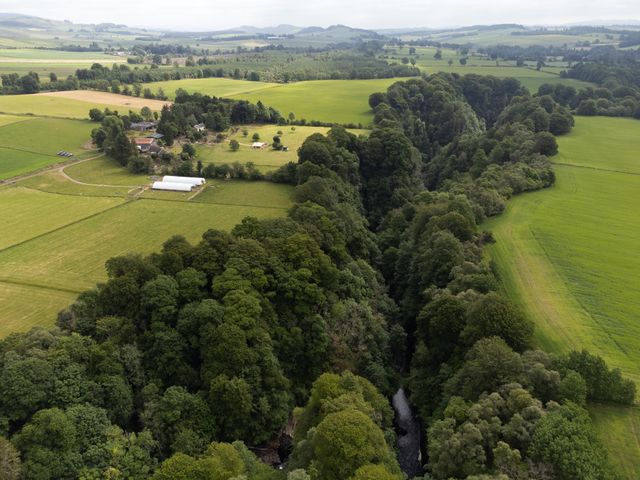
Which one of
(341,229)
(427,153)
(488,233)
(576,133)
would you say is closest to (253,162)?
(341,229)

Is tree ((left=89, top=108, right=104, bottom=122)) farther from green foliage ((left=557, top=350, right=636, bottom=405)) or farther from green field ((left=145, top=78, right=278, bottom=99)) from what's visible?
green foliage ((left=557, top=350, right=636, bottom=405))

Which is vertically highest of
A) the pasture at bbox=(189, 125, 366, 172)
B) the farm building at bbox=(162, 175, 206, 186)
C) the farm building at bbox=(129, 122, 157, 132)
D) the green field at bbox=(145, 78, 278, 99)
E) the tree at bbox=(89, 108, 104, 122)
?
the green field at bbox=(145, 78, 278, 99)

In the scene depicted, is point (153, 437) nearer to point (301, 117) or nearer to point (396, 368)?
point (396, 368)

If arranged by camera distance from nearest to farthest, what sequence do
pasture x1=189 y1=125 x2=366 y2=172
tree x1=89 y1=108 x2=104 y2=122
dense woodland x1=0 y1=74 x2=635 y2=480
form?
dense woodland x1=0 y1=74 x2=635 y2=480
pasture x1=189 y1=125 x2=366 y2=172
tree x1=89 y1=108 x2=104 y2=122

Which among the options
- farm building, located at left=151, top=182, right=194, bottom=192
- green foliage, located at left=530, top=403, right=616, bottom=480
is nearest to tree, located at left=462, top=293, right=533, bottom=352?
green foliage, located at left=530, top=403, right=616, bottom=480

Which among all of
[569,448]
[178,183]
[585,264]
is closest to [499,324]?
[569,448]

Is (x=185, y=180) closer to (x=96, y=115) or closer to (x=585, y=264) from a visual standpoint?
(x=96, y=115)
